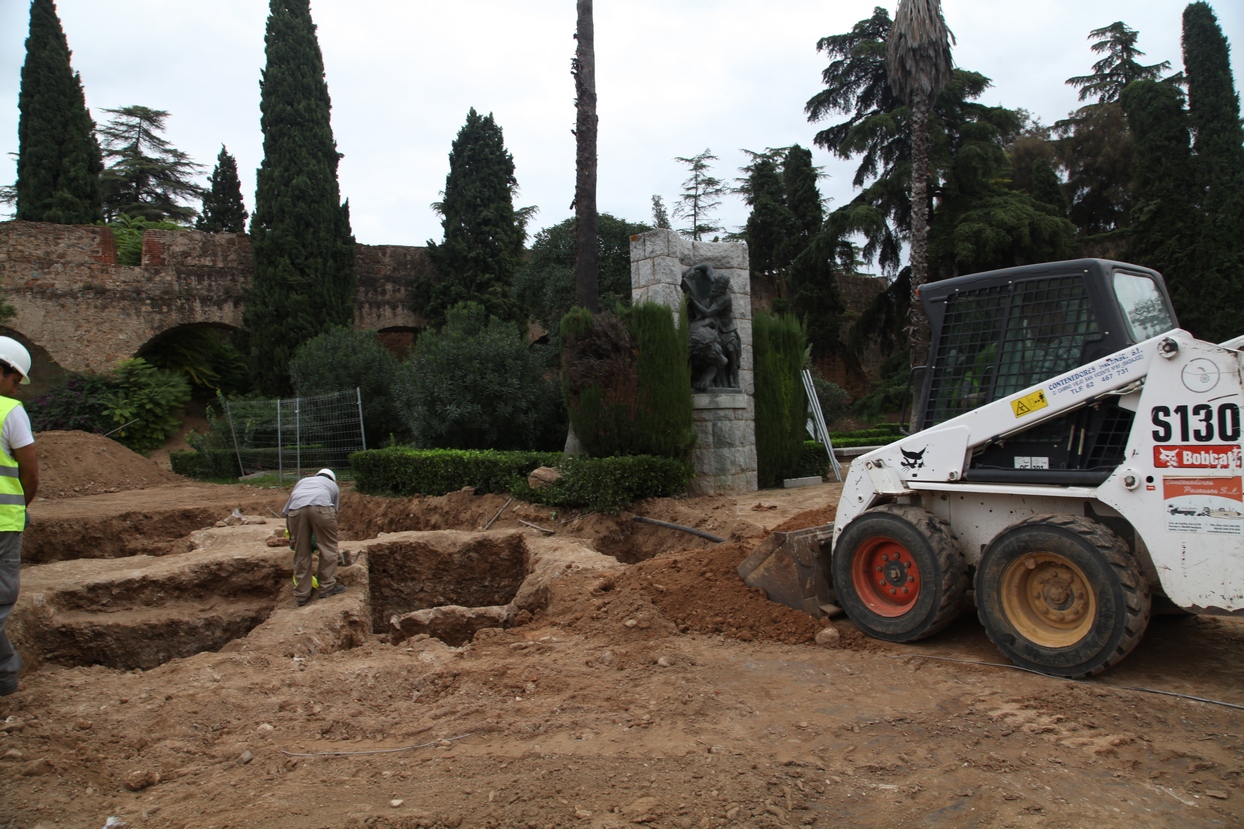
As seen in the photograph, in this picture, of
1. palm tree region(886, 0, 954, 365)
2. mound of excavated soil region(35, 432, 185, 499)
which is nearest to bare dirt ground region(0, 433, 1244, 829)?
mound of excavated soil region(35, 432, 185, 499)

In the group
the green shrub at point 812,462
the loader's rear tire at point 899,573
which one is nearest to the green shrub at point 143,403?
the green shrub at point 812,462

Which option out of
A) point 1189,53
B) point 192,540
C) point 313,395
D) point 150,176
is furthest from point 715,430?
point 150,176

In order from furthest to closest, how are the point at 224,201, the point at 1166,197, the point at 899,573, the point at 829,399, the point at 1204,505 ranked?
the point at 224,201
the point at 1166,197
the point at 829,399
the point at 899,573
the point at 1204,505

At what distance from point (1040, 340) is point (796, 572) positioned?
7.31ft

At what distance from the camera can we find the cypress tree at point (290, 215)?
70.6 ft

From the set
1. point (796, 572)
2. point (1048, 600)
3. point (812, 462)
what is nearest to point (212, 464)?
point (812, 462)

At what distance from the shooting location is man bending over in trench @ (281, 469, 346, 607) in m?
6.92

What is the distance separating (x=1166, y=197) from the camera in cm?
2273

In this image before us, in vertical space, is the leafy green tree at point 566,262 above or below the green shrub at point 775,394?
above

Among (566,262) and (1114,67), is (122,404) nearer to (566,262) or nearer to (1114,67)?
(566,262)

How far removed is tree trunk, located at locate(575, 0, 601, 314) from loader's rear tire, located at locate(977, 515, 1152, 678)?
400 inches

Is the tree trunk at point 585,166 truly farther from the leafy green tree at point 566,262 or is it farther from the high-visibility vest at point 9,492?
the high-visibility vest at point 9,492

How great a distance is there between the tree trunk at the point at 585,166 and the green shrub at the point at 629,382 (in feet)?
11.7

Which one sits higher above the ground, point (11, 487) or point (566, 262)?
point (566, 262)
